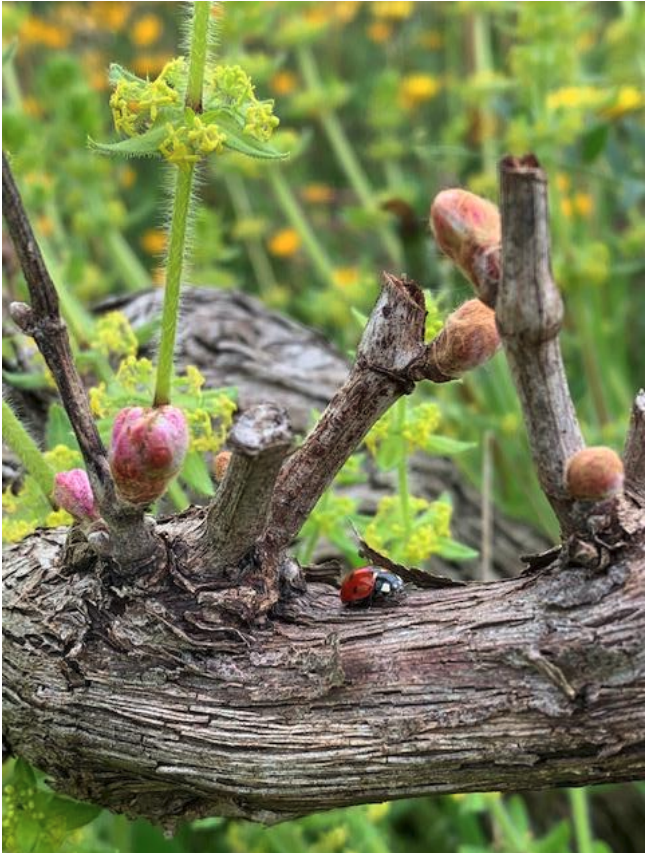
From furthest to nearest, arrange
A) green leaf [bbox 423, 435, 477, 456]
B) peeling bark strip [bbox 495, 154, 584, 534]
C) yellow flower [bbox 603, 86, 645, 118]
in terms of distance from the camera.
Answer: yellow flower [bbox 603, 86, 645, 118] < green leaf [bbox 423, 435, 477, 456] < peeling bark strip [bbox 495, 154, 584, 534]

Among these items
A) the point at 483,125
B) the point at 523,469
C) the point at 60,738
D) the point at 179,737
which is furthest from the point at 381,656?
the point at 483,125

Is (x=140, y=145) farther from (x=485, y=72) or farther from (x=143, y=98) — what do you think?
(x=485, y=72)

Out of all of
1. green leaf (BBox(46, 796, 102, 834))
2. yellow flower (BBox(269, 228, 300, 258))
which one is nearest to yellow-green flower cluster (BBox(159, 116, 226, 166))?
green leaf (BBox(46, 796, 102, 834))

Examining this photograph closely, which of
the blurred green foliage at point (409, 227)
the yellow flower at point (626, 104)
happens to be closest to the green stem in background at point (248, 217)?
the blurred green foliage at point (409, 227)

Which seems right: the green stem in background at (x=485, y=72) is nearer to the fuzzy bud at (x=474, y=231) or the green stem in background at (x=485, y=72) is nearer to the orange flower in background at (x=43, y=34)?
the orange flower in background at (x=43, y=34)

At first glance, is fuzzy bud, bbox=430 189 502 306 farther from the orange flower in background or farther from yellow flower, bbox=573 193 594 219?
the orange flower in background

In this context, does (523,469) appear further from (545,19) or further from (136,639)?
(136,639)
